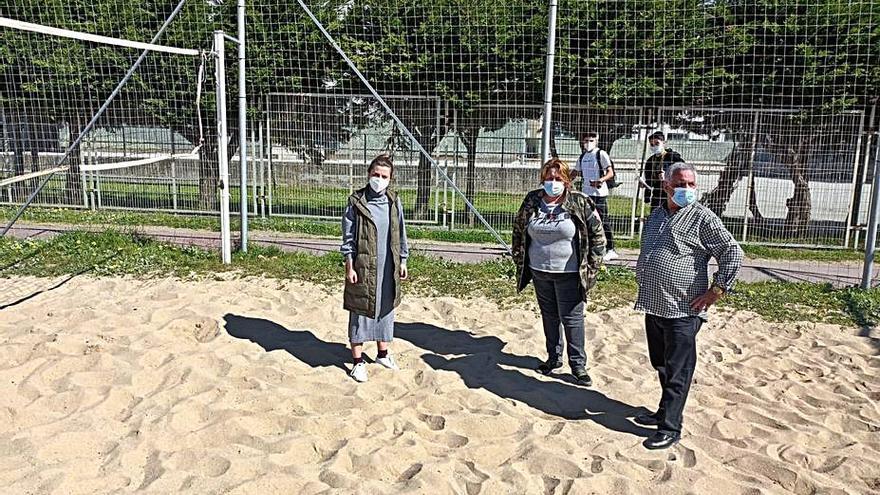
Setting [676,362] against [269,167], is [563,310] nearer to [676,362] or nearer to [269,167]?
[676,362]

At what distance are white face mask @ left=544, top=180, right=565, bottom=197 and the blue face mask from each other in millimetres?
972

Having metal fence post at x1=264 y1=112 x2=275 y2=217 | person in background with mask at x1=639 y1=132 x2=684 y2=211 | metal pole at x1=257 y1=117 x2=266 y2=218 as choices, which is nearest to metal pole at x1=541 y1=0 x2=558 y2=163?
person in background with mask at x1=639 y1=132 x2=684 y2=211

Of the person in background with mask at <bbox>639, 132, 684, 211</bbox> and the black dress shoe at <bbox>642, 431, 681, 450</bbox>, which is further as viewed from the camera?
the person in background with mask at <bbox>639, 132, 684, 211</bbox>

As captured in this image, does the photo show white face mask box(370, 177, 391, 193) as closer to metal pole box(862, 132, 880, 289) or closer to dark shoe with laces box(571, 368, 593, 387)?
dark shoe with laces box(571, 368, 593, 387)

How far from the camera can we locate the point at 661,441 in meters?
4.12

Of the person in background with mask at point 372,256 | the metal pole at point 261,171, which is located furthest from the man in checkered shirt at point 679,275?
the metal pole at point 261,171

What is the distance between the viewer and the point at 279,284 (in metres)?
7.64

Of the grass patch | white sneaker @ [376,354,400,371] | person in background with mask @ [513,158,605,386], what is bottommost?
white sneaker @ [376,354,400,371]

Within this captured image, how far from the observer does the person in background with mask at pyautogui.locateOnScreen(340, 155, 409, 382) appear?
16.2 ft

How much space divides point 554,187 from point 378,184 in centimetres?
120

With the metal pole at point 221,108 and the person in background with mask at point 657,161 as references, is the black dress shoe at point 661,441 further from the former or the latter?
the metal pole at point 221,108

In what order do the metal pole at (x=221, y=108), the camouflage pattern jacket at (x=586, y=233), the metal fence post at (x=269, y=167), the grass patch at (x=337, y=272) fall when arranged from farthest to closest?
the metal fence post at (x=269, y=167) → the metal pole at (x=221, y=108) → the grass patch at (x=337, y=272) → the camouflage pattern jacket at (x=586, y=233)

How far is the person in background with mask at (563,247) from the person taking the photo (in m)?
Result: 4.85

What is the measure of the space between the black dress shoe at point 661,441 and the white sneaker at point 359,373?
1.94 m
